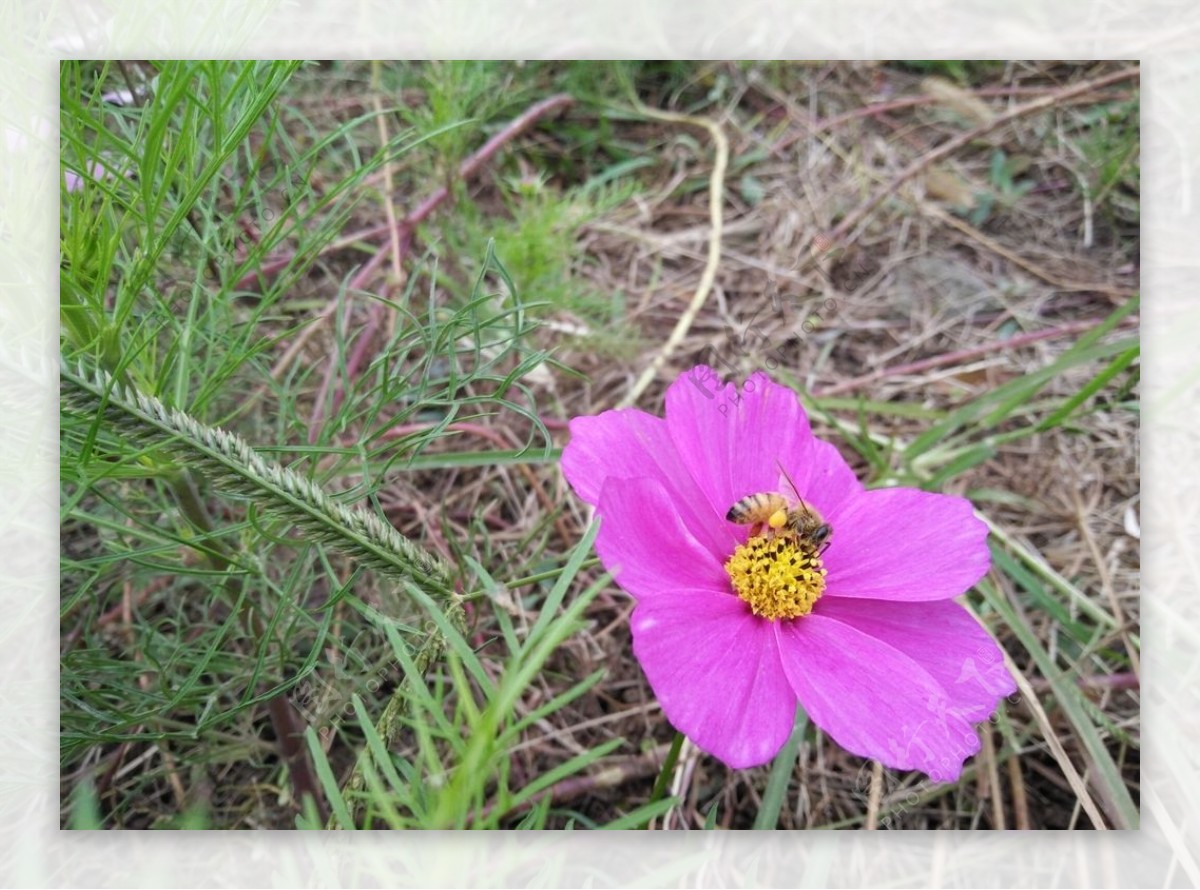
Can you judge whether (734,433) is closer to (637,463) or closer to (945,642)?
(637,463)

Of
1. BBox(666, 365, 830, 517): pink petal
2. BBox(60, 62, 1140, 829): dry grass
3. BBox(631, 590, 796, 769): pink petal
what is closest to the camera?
→ BBox(631, 590, 796, 769): pink petal

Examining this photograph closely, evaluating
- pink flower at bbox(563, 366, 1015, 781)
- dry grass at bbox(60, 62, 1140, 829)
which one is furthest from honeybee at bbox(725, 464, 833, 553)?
dry grass at bbox(60, 62, 1140, 829)

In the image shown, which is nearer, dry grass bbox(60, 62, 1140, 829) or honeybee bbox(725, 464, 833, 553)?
honeybee bbox(725, 464, 833, 553)

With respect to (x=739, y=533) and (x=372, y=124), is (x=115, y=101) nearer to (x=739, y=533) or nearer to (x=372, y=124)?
(x=372, y=124)

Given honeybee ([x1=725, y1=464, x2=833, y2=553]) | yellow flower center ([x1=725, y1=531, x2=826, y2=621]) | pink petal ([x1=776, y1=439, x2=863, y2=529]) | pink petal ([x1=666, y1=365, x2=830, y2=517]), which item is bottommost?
yellow flower center ([x1=725, y1=531, x2=826, y2=621])

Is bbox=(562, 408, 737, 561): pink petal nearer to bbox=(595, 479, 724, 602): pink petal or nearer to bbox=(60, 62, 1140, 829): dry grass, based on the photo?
bbox=(595, 479, 724, 602): pink petal

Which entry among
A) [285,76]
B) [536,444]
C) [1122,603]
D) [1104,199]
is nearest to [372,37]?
[285,76]

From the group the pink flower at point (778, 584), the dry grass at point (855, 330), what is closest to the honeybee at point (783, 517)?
the pink flower at point (778, 584)

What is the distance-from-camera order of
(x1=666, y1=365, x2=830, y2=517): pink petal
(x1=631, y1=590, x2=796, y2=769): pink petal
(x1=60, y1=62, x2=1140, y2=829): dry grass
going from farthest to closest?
(x1=60, y1=62, x2=1140, y2=829): dry grass
(x1=666, y1=365, x2=830, y2=517): pink petal
(x1=631, y1=590, x2=796, y2=769): pink petal
